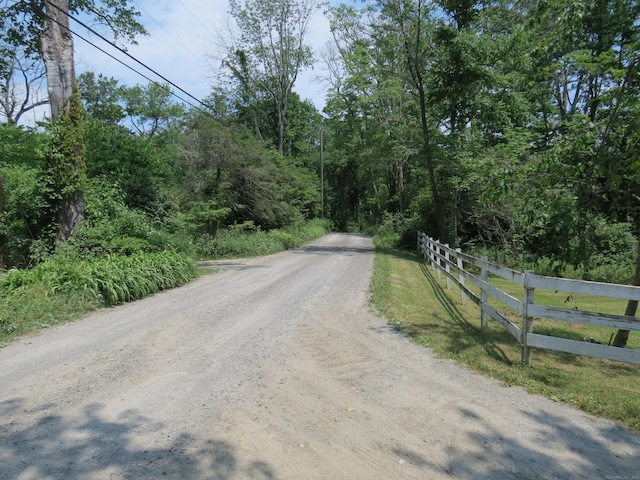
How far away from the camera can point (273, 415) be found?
12.2ft

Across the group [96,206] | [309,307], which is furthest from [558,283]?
[96,206]

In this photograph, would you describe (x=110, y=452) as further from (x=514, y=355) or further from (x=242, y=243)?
(x=242, y=243)

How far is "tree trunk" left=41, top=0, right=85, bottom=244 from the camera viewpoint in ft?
38.7

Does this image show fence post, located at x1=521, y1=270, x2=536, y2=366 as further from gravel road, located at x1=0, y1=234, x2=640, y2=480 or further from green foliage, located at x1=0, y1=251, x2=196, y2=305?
green foliage, located at x1=0, y1=251, x2=196, y2=305

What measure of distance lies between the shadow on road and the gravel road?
0.01m

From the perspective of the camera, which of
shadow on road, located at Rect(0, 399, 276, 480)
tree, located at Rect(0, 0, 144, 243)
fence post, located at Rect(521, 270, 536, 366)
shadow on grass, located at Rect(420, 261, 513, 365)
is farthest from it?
tree, located at Rect(0, 0, 144, 243)

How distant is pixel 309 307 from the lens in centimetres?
849

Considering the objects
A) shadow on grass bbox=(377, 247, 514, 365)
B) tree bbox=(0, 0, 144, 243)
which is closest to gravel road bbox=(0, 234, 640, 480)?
shadow on grass bbox=(377, 247, 514, 365)

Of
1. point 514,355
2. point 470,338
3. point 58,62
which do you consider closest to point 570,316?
point 514,355

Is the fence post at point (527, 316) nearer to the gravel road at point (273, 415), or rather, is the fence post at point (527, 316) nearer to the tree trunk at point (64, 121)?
the gravel road at point (273, 415)

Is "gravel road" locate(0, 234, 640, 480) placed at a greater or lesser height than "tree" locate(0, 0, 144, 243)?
lesser

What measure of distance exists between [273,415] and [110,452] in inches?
50.0

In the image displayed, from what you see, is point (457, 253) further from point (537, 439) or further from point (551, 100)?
point (551, 100)

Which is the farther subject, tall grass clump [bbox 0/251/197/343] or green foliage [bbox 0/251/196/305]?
green foliage [bbox 0/251/196/305]
